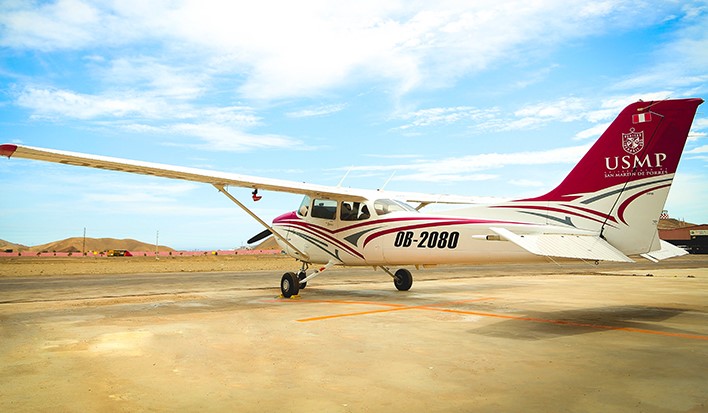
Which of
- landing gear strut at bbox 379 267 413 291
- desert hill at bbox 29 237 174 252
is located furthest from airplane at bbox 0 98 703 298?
desert hill at bbox 29 237 174 252

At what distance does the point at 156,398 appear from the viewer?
3.89 m

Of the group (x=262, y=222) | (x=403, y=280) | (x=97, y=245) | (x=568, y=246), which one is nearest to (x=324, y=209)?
(x=262, y=222)

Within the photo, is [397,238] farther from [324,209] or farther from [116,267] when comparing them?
[116,267]

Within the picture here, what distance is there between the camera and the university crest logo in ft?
26.3

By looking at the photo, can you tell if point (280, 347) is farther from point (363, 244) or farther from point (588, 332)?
point (363, 244)

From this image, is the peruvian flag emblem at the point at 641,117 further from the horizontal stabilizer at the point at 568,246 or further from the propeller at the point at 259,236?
the propeller at the point at 259,236

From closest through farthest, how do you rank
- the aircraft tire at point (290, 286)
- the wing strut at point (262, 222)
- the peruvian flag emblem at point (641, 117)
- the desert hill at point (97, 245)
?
the peruvian flag emblem at point (641, 117) < the wing strut at point (262, 222) < the aircraft tire at point (290, 286) < the desert hill at point (97, 245)

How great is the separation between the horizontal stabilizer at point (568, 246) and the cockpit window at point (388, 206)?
4.42 m

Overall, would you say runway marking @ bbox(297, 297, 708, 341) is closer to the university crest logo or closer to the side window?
the side window

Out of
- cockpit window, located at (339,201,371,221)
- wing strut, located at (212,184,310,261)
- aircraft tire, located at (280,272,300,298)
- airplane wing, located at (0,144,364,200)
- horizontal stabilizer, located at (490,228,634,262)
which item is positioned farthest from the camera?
cockpit window, located at (339,201,371,221)

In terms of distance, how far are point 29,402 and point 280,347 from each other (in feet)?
8.93

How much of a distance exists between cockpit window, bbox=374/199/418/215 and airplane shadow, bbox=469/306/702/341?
3981 mm

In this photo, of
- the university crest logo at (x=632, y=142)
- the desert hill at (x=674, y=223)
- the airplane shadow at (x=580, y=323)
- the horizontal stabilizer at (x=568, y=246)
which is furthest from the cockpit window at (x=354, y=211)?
the desert hill at (x=674, y=223)

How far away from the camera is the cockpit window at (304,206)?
522 inches
